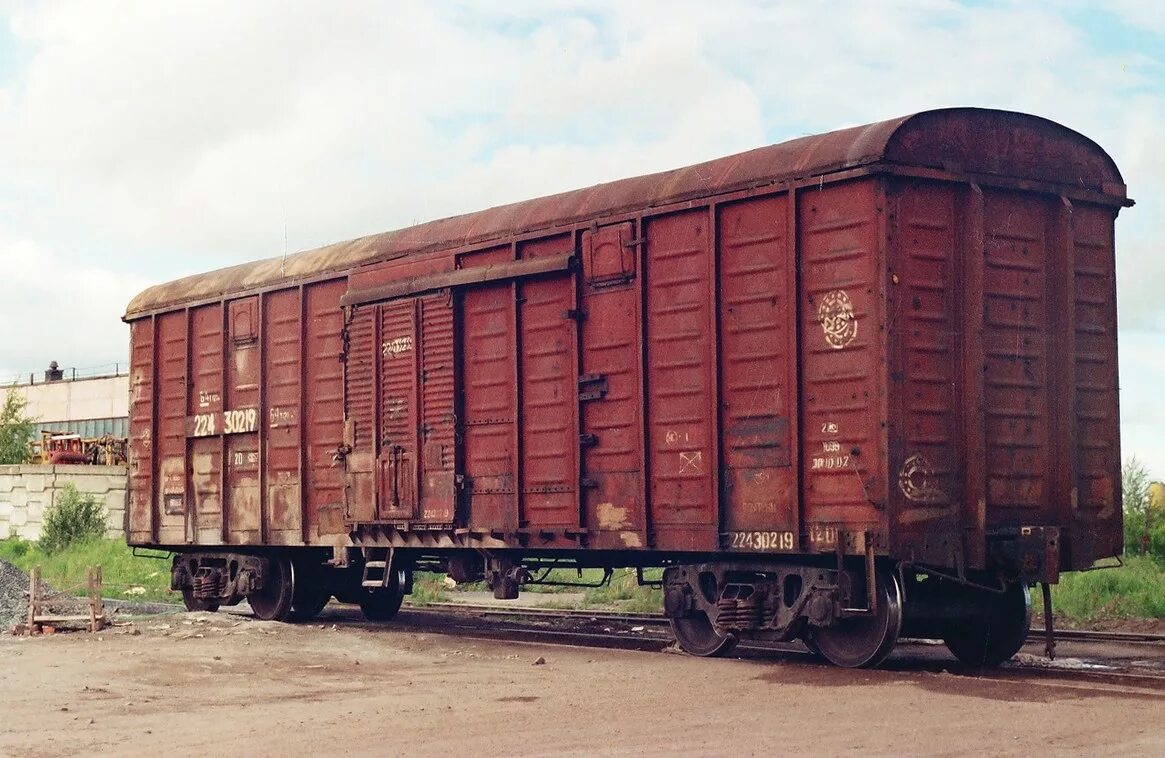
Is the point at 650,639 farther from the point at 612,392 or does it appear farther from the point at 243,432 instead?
the point at 243,432

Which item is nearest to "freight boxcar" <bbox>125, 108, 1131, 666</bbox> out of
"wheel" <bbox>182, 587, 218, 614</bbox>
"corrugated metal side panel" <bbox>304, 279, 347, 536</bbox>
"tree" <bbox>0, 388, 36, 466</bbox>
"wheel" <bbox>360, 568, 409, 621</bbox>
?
"corrugated metal side panel" <bbox>304, 279, 347, 536</bbox>

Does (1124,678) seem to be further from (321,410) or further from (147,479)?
(147,479)

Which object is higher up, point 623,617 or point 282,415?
point 282,415

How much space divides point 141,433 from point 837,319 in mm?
11107

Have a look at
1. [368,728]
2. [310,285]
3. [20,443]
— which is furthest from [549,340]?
[20,443]

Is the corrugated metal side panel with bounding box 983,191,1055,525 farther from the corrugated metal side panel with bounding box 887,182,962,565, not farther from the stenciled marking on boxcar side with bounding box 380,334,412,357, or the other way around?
the stenciled marking on boxcar side with bounding box 380,334,412,357

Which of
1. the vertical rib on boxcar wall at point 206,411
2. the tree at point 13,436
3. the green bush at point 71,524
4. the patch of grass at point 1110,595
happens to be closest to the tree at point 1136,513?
the patch of grass at point 1110,595

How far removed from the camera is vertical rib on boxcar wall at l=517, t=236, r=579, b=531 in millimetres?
13086

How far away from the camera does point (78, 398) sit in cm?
6006

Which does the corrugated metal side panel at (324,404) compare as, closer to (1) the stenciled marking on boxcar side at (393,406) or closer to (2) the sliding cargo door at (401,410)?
(2) the sliding cargo door at (401,410)

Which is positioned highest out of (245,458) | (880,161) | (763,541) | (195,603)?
(880,161)

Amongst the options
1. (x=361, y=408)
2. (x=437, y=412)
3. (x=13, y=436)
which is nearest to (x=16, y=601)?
(x=361, y=408)

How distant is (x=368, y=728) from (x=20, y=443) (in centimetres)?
4157

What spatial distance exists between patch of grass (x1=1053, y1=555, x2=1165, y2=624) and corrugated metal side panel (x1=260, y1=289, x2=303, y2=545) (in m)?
9.14
